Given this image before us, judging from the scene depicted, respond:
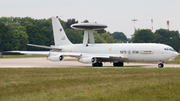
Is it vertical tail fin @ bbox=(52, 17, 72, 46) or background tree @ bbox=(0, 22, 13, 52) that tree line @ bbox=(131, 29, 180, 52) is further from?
vertical tail fin @ bbox=(52, 17, 72, 46)

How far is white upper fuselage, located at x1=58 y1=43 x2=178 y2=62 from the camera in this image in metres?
45.2

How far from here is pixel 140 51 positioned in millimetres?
46844

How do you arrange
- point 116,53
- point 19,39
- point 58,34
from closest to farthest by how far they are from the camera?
point 116,53 < point 58,34 < point 19,39

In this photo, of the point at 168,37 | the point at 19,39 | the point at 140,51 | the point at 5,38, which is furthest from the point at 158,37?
the point at 140,51

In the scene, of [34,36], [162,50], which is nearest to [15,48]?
[34,36]

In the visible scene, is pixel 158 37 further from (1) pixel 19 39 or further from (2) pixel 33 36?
(1) pixel 19 39

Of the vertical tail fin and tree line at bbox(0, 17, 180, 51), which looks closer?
the vertical tail fin

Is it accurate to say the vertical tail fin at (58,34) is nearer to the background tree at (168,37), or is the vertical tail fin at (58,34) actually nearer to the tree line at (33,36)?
the tree line at (33,36)

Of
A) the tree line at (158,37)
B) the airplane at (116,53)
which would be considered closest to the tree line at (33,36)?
the tree line at (158,37)

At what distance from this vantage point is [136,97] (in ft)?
53.9

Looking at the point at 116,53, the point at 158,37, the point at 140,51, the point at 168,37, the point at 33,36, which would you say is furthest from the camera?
the point at 168,37

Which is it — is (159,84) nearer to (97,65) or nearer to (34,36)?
(97,65)

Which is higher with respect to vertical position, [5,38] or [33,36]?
[33,36]

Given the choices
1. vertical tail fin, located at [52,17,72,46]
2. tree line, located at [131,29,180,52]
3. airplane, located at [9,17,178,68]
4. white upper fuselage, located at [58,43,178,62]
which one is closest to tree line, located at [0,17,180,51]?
tree line, located at [131,29,180,52]
